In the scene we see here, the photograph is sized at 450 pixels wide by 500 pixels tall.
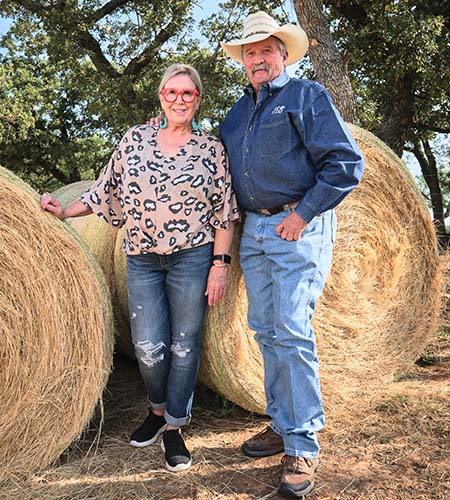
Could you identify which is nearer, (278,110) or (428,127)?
(278,110)

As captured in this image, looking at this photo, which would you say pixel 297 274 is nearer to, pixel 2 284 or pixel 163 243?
pixel 163 243

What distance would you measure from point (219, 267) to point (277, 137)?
72 centimetres

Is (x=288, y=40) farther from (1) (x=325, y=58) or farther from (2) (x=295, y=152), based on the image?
(1) (x=325, y=58)

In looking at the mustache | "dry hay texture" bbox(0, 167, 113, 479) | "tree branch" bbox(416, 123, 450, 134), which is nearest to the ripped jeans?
"dry hay texture" bbox(0, 167, 113, 479)

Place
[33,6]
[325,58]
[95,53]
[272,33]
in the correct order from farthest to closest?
[95,53], [33,6], [325,58], [272,33]

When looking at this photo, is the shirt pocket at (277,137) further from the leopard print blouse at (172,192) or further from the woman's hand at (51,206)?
the woman's hand at (51,206)

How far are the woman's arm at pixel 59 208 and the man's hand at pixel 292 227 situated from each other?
1.06m

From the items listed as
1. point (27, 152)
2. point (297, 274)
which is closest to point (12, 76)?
point (27, 152)

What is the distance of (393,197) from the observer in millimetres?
4324

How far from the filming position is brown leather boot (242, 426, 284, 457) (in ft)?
10.7

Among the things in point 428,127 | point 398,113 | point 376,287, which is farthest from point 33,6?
point 376,287

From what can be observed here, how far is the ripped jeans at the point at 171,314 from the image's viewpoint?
3.10 m

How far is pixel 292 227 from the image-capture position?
2.84m

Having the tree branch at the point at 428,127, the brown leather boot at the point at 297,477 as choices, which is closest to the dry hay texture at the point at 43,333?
the brown leather boot at the point at 297,477
